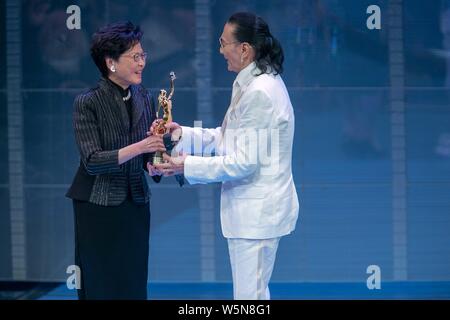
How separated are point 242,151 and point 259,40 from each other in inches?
17.0

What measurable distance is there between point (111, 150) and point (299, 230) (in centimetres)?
208

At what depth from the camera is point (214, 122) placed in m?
4.74

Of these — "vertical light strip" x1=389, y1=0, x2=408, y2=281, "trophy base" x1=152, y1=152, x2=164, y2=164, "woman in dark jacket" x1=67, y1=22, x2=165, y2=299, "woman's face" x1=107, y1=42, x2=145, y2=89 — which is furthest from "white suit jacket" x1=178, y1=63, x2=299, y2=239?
"vertical light strip" x1=389, y1=0, x2=408, y2=281

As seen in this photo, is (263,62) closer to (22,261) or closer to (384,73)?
(384,73)

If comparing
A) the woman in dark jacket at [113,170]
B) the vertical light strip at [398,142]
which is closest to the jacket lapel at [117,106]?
the woman in dark jacket at [113,170]

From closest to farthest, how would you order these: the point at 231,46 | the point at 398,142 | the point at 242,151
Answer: the point at 242,151
the point at 231,46
the point at 398,142

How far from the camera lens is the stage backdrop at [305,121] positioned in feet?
15.3

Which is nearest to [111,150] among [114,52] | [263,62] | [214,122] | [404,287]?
[114,52]

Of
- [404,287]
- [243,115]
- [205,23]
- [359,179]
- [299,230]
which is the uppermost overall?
[205,23]

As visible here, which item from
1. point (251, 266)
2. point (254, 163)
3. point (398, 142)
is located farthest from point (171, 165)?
point (398, 142)

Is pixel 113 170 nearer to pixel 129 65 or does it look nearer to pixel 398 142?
pixel 129 65

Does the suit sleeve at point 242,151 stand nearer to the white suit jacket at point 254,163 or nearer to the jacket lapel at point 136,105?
A: the white suit jacket at point 254,163

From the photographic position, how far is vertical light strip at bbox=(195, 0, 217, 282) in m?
4.68

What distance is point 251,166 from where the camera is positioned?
2.89 meters
